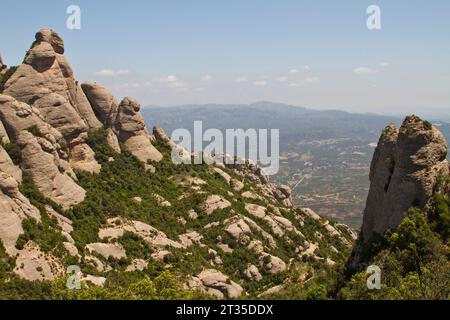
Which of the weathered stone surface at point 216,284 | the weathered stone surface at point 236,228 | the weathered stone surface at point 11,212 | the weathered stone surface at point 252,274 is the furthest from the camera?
the weathered stone surface at point 236,228

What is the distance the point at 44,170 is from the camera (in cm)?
6500

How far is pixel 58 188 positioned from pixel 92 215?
6116 mm

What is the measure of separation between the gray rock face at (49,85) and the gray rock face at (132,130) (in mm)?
7855

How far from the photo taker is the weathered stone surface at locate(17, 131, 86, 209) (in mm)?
64062

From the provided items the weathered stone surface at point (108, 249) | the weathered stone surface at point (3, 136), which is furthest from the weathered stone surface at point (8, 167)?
the weathered stone surface at point (108, 249)

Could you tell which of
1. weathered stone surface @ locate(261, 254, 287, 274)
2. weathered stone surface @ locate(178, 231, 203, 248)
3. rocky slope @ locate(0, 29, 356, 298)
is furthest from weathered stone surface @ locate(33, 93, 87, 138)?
weathered stone surface @ locate(261, 254, 287, 274)

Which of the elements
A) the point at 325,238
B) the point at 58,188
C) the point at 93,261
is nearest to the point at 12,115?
the point at 58,188

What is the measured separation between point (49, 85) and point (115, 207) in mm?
24193

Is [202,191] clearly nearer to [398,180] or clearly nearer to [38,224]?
[38,224]

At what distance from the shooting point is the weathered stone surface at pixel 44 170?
6406 centimetres

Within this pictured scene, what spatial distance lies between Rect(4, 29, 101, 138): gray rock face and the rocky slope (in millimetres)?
182

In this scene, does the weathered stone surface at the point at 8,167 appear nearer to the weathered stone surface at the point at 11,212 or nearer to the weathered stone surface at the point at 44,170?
the weathered stone surface at the point at 44,170

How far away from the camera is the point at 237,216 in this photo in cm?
7981
